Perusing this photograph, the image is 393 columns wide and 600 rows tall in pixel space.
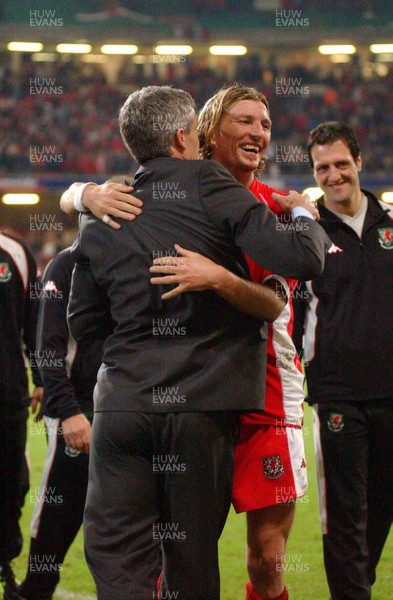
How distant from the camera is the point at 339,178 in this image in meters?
4.25

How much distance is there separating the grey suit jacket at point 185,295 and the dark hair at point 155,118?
0.06 metres

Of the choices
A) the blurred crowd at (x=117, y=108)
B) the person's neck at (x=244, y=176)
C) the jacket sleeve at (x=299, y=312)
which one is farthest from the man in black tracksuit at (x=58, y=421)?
the blurred crowd at (x=117, y=108)

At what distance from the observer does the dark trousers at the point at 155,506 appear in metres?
2.67

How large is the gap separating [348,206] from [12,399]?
1876mm

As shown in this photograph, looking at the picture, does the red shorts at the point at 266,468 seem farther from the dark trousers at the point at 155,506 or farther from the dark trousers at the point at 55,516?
the dark trousers at the point at 55,516

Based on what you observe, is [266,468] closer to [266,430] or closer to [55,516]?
[266,430]

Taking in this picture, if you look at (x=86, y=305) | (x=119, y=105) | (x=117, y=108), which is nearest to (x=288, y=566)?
(x=86, y=305)

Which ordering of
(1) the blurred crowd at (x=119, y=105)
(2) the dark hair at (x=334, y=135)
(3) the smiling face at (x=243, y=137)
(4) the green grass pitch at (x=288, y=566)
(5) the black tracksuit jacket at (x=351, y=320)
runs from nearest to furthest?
(3) the smiling face at (x=243, y=137) < (5) the black tracksuit jacket at (x=351, y=320) < (2) the dark hair at (x=334, y=135) < (4) the green grass pitch at (x=288, y=566) < (1) the blurred crowd at (x=119, y=105)

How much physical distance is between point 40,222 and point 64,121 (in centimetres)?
335

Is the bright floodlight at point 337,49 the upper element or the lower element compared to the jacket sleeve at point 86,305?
upper

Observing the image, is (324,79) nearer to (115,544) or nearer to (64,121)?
(64,121)

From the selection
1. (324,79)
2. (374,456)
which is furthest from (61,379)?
(324,79)

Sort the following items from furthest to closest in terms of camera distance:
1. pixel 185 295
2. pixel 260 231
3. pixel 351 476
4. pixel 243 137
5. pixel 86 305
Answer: pixel 351 476, pixel 243 137, pixel 86 305, pixel 185 295, pixel 260 231

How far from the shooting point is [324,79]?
28562mm
